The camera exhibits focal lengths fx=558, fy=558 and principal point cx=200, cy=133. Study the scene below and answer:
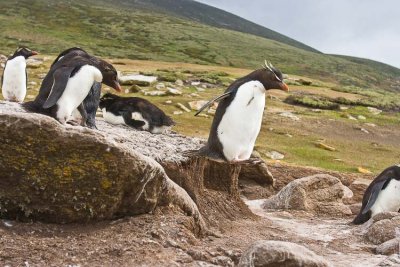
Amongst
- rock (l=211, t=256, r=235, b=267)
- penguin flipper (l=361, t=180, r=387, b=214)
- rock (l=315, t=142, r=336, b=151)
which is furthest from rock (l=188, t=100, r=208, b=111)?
rock (l=211, t=256, r=235, b=267)

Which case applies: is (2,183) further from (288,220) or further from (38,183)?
(288,220)

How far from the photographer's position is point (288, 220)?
12227 millimetres

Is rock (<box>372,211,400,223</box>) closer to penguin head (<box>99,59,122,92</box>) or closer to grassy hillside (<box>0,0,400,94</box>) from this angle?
penguin head (<box>99,59,122,92</box>)

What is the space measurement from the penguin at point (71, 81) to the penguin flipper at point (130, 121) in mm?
3211

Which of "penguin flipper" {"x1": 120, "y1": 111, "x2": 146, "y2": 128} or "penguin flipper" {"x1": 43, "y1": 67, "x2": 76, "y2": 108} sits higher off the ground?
"penguin flipper" {"x1": 43, "y1": 67, "x2": 76, "y2": 108}

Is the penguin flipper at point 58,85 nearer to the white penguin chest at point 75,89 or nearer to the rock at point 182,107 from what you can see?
the white penguin chest at point 75,89

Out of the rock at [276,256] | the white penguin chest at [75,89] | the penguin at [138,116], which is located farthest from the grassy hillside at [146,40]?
the rock at [276,256]

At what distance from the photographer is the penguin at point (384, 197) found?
12.5m

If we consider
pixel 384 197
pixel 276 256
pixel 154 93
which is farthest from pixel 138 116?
pixel 154 93

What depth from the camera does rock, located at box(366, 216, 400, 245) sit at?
1014 centimetres

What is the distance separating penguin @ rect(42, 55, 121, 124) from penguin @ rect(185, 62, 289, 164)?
6.18ft

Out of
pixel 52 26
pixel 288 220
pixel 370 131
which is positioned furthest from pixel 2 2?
pixel 288 220

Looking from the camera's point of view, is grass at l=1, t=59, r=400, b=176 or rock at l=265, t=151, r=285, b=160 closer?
rock at l=265, t=151, r=285, b=160

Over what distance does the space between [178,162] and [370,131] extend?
28791 mm
